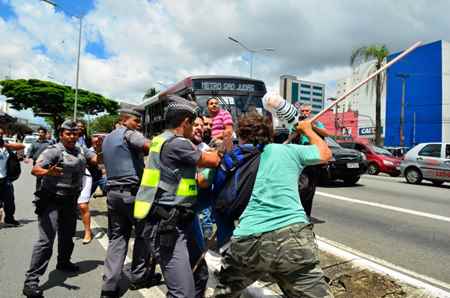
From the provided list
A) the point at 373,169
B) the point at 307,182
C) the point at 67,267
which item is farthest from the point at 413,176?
the point at 67,267

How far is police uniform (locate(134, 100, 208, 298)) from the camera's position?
247 centimetres

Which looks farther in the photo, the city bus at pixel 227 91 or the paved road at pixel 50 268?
the city bus at pixel 227 91

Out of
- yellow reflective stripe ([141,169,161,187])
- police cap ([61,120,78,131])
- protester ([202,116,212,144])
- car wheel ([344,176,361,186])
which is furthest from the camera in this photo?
car wheel ([344,176,361,186])

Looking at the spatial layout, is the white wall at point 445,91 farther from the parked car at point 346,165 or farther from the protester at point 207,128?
the protester at point 207,128

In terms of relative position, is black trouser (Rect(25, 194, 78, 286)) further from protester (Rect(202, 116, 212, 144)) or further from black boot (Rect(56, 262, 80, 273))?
protester (Rect(202, 116, 212, 144))

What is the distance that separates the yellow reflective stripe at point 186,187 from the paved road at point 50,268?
1571 mm

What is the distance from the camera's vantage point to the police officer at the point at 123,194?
134 inches

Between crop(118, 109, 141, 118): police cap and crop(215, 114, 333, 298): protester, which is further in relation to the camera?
crop(118, 109, 141, 118): police cap

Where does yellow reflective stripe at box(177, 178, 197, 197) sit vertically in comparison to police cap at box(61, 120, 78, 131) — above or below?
below

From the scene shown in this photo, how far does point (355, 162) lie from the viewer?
1181cm

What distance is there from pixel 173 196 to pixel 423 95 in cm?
3967

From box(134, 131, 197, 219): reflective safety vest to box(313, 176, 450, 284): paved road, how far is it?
3.27m

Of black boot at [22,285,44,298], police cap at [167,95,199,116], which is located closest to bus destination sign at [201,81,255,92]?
black boot at [22,285,44,298]

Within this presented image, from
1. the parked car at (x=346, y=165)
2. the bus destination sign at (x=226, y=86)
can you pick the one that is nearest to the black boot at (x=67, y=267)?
the bus destination sign at (x=226, y=86)
